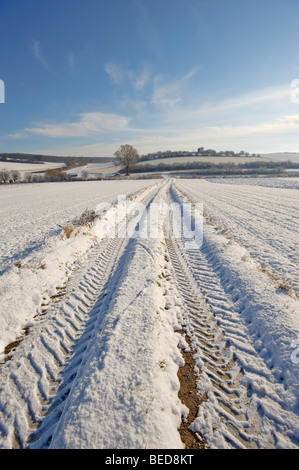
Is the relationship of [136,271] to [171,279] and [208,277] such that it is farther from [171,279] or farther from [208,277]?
[208,277]

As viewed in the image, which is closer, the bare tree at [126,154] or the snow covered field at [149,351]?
the snow covered field at [149,351]

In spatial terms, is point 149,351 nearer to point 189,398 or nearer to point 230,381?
point 189,398

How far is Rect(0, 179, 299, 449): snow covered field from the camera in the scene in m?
2.79

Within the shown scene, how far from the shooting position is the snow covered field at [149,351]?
279cm

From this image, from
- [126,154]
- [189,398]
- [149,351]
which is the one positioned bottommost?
[189,398]

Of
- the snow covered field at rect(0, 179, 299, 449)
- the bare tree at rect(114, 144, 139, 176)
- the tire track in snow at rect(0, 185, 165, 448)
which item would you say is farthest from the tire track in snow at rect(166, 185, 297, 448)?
the bare tree at rect(114, 144, 139, 176)

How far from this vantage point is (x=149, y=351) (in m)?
3.82

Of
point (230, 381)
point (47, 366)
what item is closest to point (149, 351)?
point (230, 381)

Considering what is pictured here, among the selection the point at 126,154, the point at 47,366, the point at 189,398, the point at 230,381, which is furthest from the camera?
the point at 126,154

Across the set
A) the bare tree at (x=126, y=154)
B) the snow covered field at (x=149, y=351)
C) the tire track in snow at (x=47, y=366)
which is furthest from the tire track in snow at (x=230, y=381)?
the bare tree at (x=126, y=154)

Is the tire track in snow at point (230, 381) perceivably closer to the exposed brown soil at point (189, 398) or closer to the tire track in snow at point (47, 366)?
the exposed brown soil at point (189, 398)

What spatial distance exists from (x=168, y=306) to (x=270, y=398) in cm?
265

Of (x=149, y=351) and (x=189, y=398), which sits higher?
(x=149, y=351)

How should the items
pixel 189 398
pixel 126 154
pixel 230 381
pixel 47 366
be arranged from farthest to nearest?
1. pixel 126 154
2. pixel 47 366
3. pixel 230 381
4. pixel 189 398
